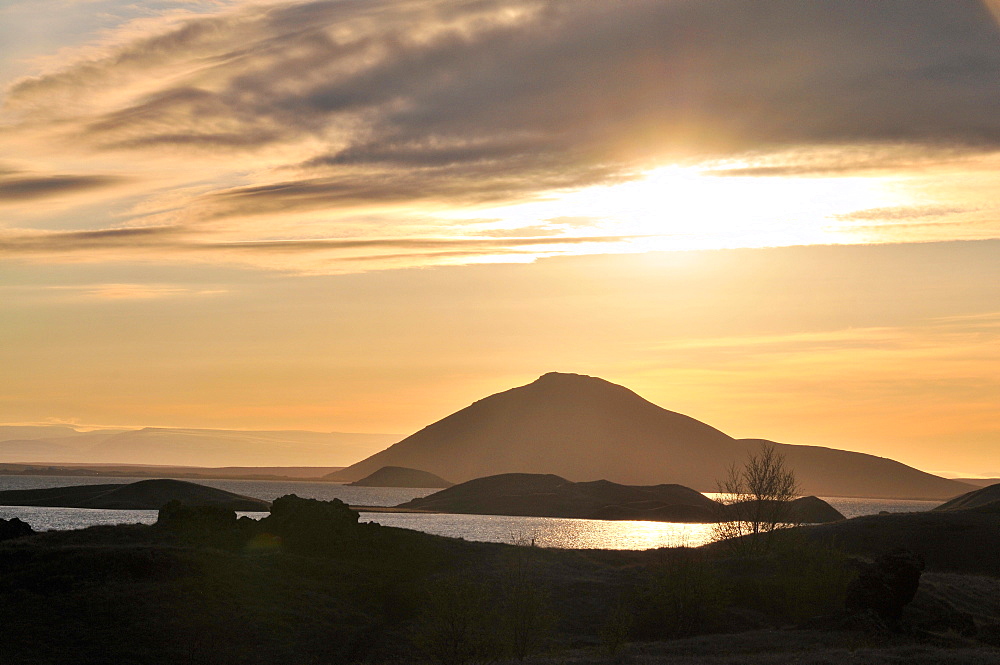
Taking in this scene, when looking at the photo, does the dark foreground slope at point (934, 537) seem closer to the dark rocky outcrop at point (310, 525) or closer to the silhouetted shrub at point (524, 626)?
the dark rocky outcrop at point (310, 525)

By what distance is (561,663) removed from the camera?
43.5 metres

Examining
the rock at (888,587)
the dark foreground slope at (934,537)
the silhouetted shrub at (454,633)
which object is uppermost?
the dark foreground slope at (934,537)

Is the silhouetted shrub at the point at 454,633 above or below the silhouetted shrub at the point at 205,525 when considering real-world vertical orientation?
below

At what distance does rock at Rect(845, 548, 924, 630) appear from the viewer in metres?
56.4

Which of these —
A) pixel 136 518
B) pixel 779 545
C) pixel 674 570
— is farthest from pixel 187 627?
pixel 136 518

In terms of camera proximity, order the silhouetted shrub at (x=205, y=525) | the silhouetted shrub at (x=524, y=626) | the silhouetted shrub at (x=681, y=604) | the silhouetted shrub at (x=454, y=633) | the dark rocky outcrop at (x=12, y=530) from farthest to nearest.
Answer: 1. the silhouetted shrub at (x=205, y=525)
2. the dark rocky outcrop at (x=12, y=530)
3. the silhouetted shrub at (x=681, y=604)
4. the silhouetted shrub at (x=524, y=626)
5. the silhouetted shrub at (x=454, y=633)

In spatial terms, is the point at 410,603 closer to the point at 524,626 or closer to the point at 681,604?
the point at 524,626

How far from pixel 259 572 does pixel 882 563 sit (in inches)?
Result: 1574

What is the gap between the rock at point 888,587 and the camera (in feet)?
185

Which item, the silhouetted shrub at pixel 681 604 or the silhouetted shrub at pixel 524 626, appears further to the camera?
the silhouetted shrub at pixel 681 604

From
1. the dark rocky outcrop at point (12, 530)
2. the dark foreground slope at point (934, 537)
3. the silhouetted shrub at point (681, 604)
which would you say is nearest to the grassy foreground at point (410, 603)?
the silhouetted shrub at point (681, 604)

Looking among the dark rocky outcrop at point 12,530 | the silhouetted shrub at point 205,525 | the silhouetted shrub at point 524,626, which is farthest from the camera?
the silhouetted shrub at point 205,525

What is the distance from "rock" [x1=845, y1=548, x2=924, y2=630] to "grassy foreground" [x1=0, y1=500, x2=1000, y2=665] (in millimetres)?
1567

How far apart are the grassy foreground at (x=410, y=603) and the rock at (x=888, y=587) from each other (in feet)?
5.14
